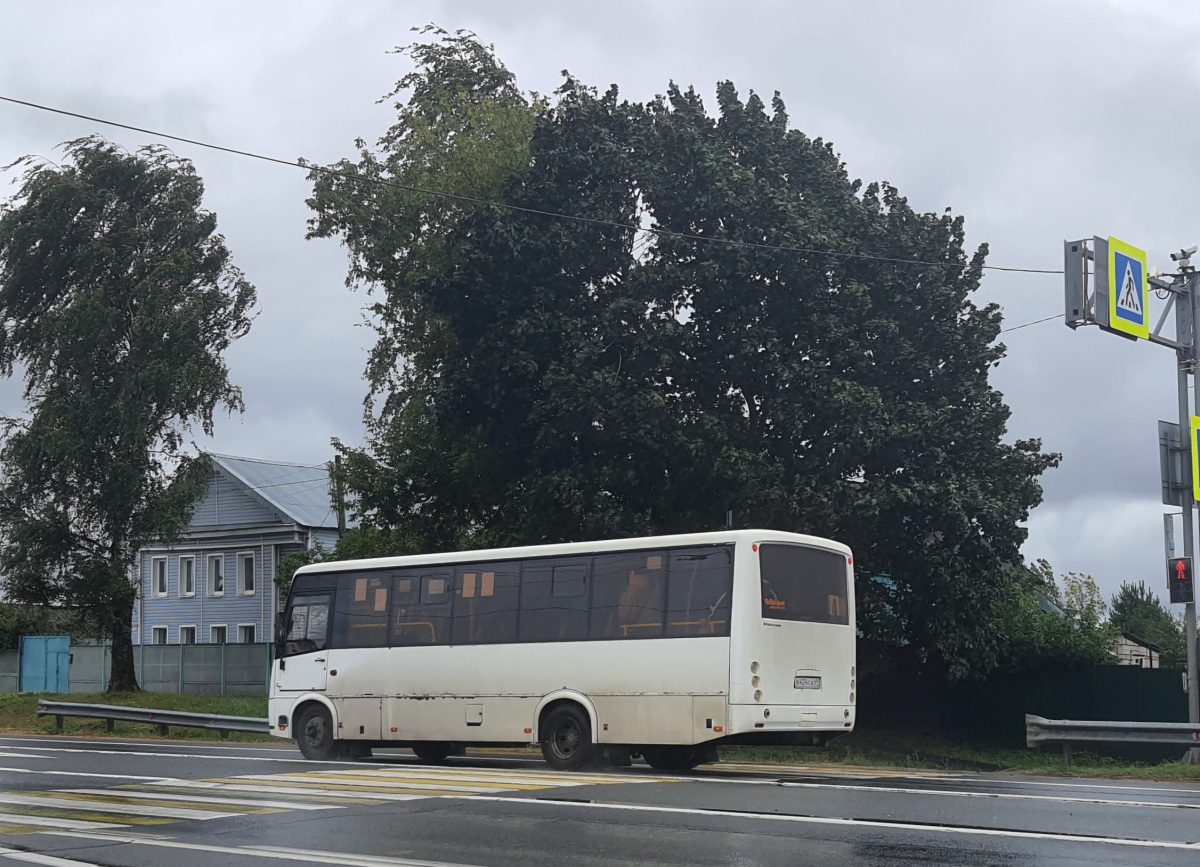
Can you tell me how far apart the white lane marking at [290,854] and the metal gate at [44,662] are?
4256cm

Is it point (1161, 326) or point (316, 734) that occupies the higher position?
point (1161, 326)

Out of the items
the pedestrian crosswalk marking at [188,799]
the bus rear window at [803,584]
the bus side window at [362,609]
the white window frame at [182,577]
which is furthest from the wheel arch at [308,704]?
the white window frame at [182,577]

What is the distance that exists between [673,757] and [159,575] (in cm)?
4948

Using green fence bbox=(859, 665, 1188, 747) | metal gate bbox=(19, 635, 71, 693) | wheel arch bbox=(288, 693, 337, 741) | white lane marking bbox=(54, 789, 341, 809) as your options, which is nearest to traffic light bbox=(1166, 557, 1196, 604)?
green fence bbox=(859, 665, 1188, 747)

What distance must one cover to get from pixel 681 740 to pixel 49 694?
2942 centimetres

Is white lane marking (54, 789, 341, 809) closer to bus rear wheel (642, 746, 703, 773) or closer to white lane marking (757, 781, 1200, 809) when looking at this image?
white lane marking (757, 781, 1200, 809)

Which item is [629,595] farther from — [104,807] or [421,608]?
[104,807]

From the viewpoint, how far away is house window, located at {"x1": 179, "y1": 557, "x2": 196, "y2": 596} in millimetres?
61188

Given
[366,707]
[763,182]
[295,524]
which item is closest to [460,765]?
[366,707]

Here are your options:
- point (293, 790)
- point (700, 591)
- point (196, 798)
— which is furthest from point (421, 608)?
point (196, 798)

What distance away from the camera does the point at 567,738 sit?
18.1 metres

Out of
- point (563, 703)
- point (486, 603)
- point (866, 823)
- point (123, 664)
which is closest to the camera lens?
point (866, 823)

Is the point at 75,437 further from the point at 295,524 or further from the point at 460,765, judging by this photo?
the point at 460,765

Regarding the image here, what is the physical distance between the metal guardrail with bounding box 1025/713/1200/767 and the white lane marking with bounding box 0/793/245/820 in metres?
12.3
